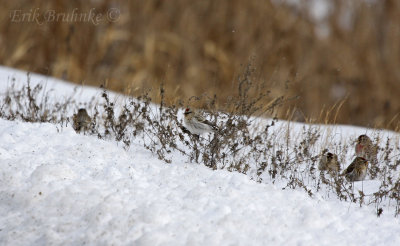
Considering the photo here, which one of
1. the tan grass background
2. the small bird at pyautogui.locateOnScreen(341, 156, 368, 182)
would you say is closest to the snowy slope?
the small bird at pyautogui.locateOnScreen(341, 156, 368, 182)

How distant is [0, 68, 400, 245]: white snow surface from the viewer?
4.57m

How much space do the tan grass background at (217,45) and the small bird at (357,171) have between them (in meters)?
6.32

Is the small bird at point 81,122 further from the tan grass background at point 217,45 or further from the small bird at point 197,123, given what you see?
the tan grass background at point 217,45

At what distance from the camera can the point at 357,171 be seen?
642cm

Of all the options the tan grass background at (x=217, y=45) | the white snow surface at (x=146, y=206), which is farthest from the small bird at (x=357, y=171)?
the tan grass background at (x=217, y=45)

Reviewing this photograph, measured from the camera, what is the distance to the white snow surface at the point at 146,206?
4.57 metres

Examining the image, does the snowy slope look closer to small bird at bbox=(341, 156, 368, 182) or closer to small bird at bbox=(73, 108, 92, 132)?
small bird at bbox=(341, 156, 368, 182)

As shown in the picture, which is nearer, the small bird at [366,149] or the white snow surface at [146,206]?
the white snow surface at [146,206]

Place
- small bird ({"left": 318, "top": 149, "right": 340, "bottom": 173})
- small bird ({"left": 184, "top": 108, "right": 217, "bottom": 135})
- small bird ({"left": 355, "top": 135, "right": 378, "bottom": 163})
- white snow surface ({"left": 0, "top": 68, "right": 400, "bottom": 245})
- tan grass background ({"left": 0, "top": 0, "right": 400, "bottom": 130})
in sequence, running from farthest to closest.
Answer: tan grass background ({"left": 0, "top": 0, "right": 400, "bottom": 130})
small bird ({"left": 355, "top": 135, "right": 378, "bottom": 163})
small bird ({"left": 318, "top": 149, "right": 340, "bottom": 173})
small bird ({"left": 184, "top": 108, "right": 217, "bottom": 135})
white snow surface ({"left": 0, "top": 68, "right": 400, "bottom": 245})

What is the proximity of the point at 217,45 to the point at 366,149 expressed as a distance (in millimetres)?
7163

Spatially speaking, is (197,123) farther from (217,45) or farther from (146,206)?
(217,45)

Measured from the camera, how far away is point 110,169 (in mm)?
5531

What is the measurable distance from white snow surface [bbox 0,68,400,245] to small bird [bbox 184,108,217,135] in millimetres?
558

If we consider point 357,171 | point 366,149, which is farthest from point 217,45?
point 357,171
